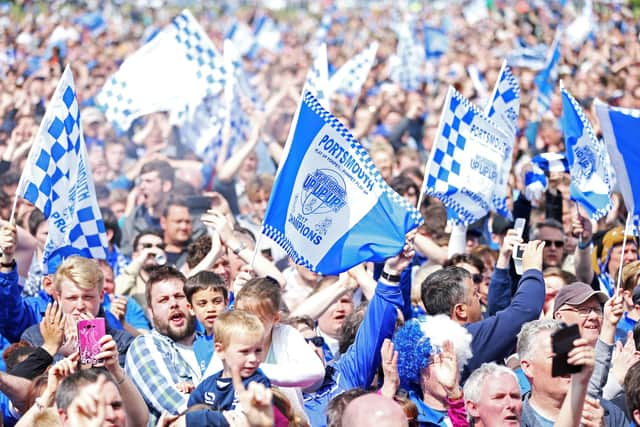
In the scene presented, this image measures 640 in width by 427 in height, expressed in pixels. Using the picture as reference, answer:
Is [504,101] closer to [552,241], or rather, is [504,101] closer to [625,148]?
[552,241]

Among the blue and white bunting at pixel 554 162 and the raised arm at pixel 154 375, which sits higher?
the blue and white bunting at pixel 554 162

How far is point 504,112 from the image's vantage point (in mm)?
9477

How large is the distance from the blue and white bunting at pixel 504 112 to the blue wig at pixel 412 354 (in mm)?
3166

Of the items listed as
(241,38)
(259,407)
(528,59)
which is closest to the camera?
(259,407)

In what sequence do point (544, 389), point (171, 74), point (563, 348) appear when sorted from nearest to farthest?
point (563, 348)
point (544, 389)
point (171, 74)

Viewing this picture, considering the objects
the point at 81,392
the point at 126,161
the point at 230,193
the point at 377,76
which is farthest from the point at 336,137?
the point at 377,76

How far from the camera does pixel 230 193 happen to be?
1253 centimetres

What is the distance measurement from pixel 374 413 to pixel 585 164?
175 inches

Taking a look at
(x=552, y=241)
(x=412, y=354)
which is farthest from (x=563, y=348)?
(x=552, y=241)

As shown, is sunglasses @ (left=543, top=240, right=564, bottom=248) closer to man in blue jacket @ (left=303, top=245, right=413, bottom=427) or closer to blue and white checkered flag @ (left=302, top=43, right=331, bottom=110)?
man in blue jacket @ (left=303, top=245, right=413, bottom=427)

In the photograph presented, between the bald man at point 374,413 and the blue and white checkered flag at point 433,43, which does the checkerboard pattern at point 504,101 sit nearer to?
the bald man at point 374,413

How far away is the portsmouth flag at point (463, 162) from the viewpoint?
28.8 feet

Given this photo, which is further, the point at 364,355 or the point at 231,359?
the point at 364,355

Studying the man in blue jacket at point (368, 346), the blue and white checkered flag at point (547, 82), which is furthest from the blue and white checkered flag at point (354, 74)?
the man in blue jacket at point (368, 346)
